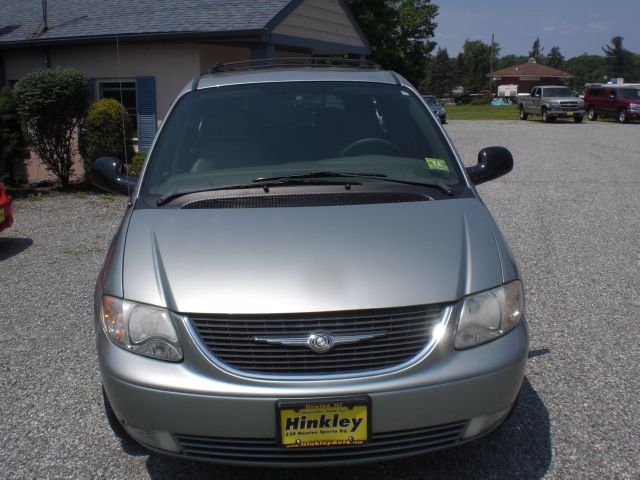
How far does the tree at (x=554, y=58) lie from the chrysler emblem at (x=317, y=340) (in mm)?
171080

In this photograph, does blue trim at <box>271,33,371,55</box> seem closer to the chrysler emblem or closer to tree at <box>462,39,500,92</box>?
the chrysler emblem

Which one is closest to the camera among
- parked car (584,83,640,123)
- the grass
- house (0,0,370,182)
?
house (0,0,370,182)

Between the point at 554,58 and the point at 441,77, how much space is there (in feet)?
211

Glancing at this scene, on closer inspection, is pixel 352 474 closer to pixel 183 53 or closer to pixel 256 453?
pixel 256 453

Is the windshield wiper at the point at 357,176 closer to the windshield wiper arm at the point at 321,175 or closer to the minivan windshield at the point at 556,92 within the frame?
the windshield wiper arm at the point at 321,175

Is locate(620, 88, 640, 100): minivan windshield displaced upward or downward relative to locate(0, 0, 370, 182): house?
downward

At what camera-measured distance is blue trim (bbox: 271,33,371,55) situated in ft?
46.2

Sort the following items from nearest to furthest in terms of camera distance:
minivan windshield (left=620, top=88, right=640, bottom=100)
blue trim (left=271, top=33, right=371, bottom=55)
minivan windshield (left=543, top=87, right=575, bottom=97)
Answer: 1. blue trim (left=271, top=33, right=371, bottom=55)
2. minivan windshield (left=620, top=88, right=640, bottom=100)
3. minivan windshield (left=543, top=87, right=575, bottom=97)

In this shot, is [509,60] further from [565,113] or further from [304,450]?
[304,450]

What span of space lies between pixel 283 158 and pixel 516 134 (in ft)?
79.0

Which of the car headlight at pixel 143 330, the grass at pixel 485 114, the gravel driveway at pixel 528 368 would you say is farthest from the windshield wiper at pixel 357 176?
the grass at pixel 485 114

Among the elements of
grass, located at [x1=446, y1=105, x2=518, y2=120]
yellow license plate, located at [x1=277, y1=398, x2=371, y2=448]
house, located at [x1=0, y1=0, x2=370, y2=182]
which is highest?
house, located at [x1=0, y1=0, x2=370, y2=182]

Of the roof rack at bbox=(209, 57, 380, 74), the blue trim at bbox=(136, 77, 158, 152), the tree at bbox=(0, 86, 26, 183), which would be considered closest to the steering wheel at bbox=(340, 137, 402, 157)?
the roof rack at bbox=(209, 57, 380, 74)

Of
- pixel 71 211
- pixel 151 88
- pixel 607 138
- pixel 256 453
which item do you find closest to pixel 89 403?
pixel 256 453
